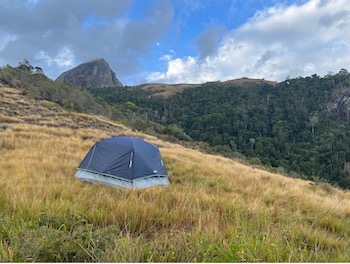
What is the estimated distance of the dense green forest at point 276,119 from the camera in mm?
69081

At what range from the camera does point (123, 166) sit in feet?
28.8

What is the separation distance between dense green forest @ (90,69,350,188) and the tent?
4711cm

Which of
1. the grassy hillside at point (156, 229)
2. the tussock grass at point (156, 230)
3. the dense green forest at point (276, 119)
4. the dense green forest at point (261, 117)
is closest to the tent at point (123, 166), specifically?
the grassy hillside at point (156, 229)

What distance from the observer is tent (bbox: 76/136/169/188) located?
8547mm

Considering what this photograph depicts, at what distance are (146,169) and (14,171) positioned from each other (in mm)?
3542

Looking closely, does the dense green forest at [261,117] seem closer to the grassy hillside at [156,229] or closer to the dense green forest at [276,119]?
the dense green forest at [276,119]

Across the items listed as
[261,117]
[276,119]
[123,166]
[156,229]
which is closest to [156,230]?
[156,229]

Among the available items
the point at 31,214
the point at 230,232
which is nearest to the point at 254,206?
the point at 230,232

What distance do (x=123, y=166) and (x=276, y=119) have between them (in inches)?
3964

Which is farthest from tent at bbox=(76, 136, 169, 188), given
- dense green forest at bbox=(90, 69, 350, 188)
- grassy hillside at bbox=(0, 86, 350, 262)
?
dense green forest at bbox=(90, 69, 350, 188)

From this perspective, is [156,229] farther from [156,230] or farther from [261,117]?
[261,117]

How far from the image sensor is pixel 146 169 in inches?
356

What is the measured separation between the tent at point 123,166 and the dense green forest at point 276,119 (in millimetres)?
47106

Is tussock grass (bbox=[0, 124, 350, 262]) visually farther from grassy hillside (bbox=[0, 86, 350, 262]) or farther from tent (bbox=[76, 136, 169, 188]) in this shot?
tent (bbox=[76, 136, 169, 188])
